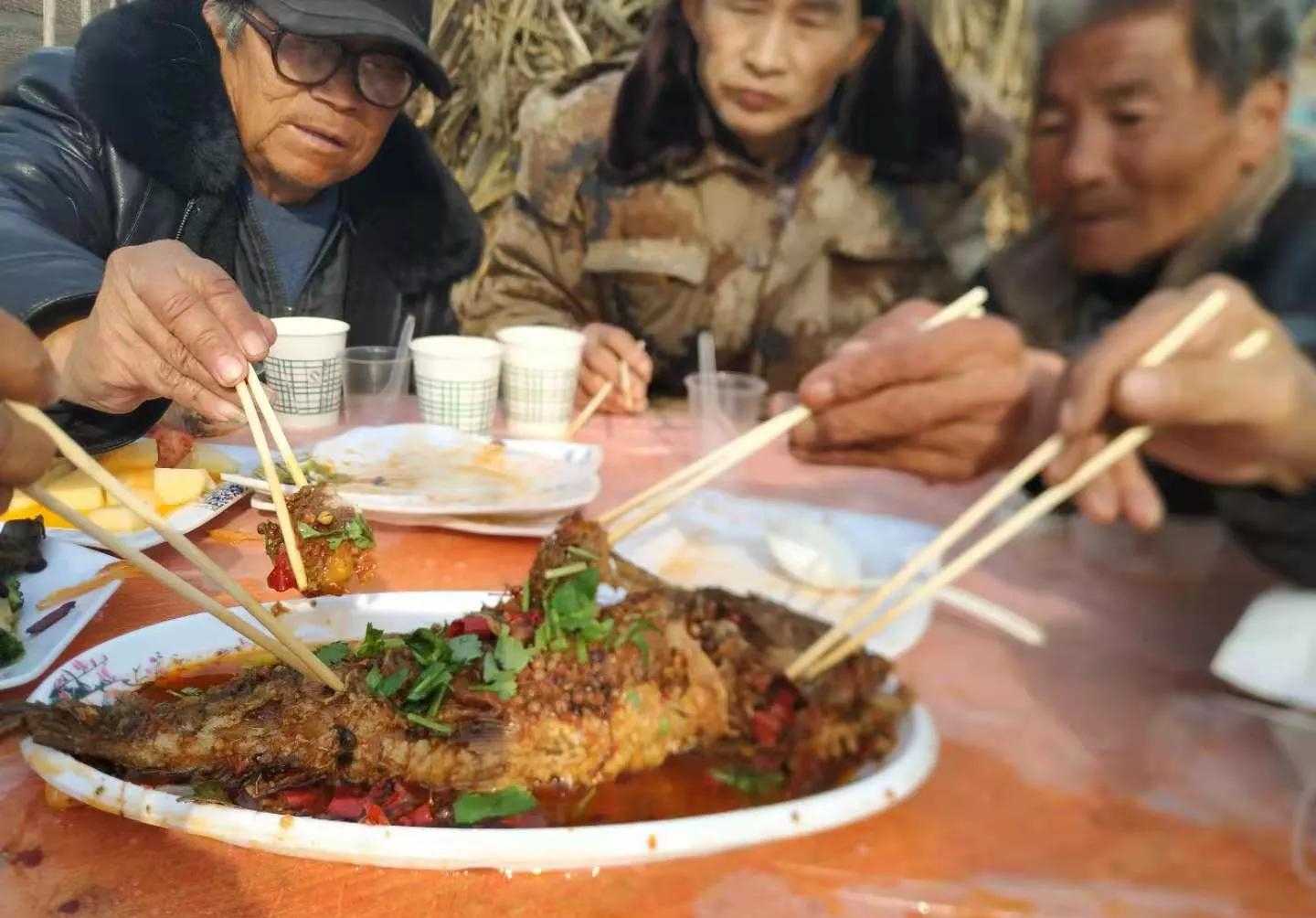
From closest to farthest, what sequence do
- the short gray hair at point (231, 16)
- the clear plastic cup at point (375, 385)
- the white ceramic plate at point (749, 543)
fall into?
the white ceramic plate at point (749, 543) → the short gray hair at point (231, 16) → the clear plastic cup at point (375, 385)

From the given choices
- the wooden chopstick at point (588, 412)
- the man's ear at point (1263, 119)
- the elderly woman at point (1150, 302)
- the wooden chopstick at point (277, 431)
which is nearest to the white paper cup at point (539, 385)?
the wooden chopstick at point (588, 412)

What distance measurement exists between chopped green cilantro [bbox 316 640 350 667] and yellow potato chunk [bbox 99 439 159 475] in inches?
12.4

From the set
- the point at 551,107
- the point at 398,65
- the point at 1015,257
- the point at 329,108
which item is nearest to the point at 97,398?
the point at 329,108

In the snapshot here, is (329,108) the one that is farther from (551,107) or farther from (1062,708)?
(1062,708)

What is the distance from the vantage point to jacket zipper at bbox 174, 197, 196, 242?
0.83 meters

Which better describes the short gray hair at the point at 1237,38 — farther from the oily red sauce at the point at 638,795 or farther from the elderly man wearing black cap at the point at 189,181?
the elderly man wearing black cap at the point at 189,181

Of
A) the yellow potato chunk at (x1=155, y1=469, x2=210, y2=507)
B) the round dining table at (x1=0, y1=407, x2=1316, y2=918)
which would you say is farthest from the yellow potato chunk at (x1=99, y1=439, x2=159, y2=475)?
the round dining table at (x1=0, y1=407, x2=1316, y2=918)

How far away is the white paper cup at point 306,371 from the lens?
2.86 ft

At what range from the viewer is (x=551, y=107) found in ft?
5.12

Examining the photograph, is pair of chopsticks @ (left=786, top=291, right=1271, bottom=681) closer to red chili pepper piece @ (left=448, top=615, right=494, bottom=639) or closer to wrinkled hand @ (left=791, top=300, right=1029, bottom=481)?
wrinkled hand @ (left=791, top=300, right=1029, bottom=481)

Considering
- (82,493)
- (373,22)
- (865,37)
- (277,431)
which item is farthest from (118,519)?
(865,37)

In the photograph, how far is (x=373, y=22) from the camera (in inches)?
37.4

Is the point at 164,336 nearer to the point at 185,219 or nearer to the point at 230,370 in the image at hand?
the point at 230,370

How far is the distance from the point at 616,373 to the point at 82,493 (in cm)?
89
